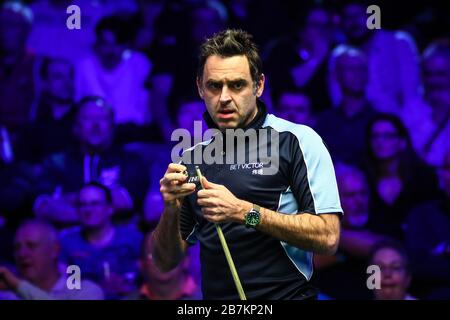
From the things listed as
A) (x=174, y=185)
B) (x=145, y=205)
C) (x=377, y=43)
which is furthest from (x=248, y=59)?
(x=377, y=43)

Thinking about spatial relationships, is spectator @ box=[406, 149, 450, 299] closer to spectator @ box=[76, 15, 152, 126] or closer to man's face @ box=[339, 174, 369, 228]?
man's face @ box=[339, 174, 369, 228]

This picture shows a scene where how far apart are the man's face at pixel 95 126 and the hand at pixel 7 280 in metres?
1.28

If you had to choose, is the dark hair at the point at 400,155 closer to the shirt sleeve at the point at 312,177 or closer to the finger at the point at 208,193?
the shirt sleeve at the point at 312,177

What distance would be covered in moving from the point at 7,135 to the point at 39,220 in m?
1.02

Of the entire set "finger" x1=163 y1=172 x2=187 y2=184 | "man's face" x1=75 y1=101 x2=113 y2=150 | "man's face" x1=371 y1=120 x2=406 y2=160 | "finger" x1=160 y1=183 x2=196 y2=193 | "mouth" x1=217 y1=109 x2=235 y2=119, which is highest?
"man's face" x1=75 y1=101 x2=113 y2=150

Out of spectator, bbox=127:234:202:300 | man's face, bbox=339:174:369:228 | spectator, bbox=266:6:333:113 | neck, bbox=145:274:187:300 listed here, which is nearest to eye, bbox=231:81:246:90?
spectator, bbox=127:234:202:300

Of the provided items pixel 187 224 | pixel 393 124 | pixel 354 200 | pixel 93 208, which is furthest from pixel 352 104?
pixel 187 224

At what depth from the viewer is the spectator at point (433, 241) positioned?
21.8 feet

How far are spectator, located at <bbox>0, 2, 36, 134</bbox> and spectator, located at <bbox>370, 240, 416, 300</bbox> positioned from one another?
332 centimetres

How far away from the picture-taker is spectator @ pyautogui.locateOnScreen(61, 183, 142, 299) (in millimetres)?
6809

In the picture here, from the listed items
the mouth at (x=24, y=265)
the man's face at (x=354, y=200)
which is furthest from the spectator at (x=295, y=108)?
the mouth at (x=24, y=265)

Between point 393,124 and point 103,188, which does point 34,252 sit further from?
point 393,124

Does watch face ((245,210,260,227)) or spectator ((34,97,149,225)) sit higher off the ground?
spectator ((34,97,149,225))

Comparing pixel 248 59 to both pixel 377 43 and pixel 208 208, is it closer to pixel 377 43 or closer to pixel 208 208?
pixel 208 208
